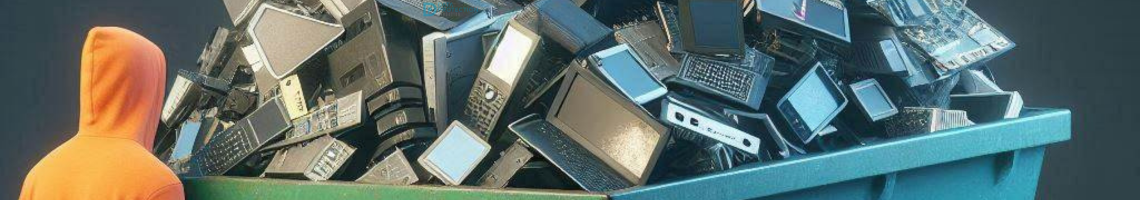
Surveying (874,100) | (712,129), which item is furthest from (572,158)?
(874,100)

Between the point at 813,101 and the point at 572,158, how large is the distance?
769 mm

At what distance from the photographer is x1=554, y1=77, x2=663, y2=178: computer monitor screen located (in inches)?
91.6

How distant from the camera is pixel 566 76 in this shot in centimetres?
249

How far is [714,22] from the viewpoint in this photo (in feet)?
8.95

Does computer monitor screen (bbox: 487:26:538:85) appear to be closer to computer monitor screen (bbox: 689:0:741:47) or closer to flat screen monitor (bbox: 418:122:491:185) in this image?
flat screen monitor (bbox: 418:122:491:185)

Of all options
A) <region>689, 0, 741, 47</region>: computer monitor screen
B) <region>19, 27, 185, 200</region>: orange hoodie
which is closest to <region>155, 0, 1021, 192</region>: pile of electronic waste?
<region>689, 0, 741, 47</region>: computer monitor screen

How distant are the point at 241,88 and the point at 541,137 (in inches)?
49.4

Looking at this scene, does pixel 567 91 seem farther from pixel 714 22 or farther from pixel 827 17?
pixel 827 17

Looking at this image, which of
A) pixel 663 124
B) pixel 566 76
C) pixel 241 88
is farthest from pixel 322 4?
pixel 663 124

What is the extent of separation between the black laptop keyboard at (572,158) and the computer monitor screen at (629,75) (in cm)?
15

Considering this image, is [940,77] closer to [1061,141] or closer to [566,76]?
[1061,141]

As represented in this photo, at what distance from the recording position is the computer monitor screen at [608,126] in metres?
2.33

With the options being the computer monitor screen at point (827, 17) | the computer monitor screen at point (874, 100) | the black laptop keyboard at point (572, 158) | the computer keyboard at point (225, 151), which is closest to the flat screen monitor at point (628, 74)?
the black laptop keyboard at point (572, 158)

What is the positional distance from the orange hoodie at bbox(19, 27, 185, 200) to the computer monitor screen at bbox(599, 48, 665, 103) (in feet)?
3.07
